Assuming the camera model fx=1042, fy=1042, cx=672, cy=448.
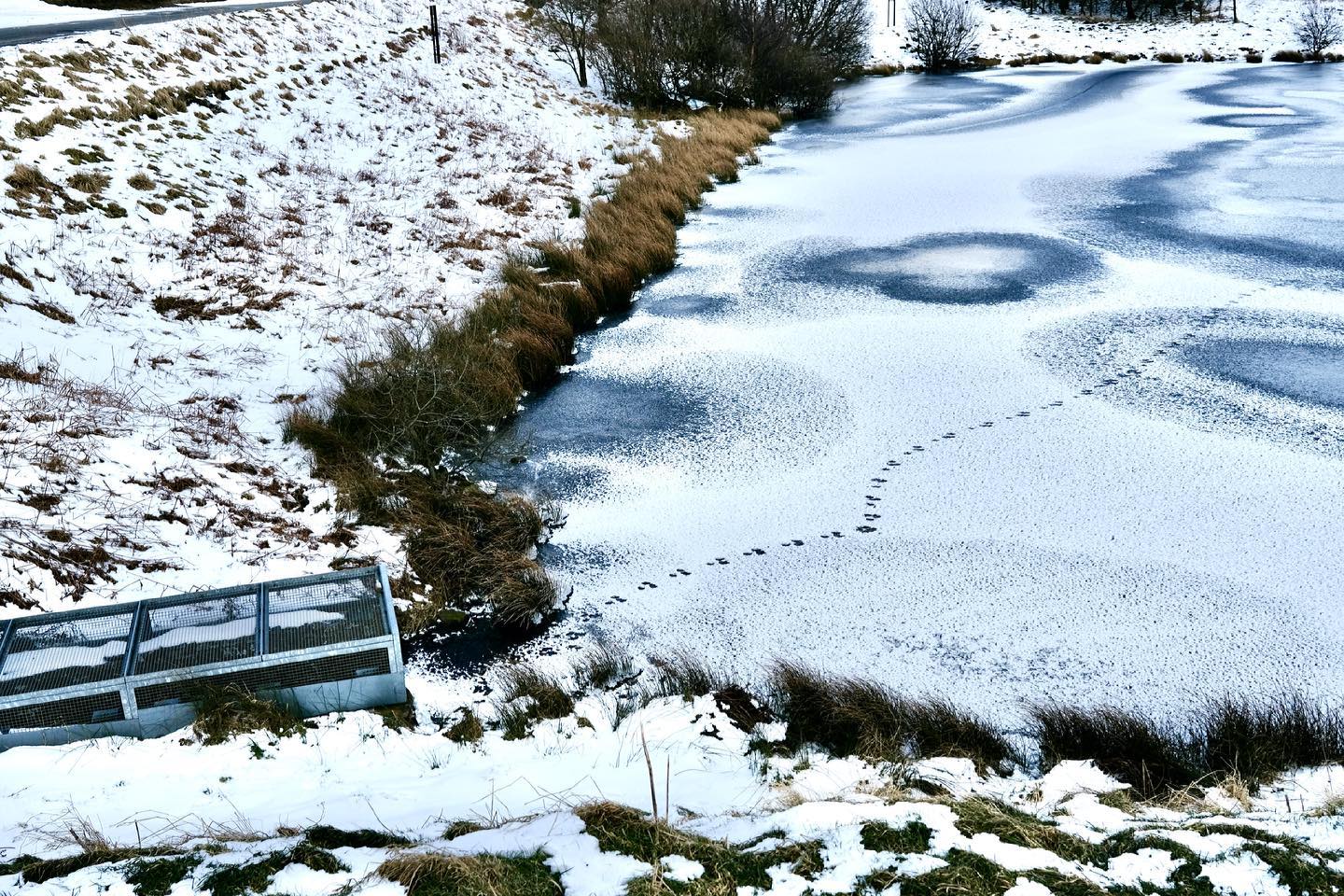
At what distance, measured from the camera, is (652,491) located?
690 centimetres

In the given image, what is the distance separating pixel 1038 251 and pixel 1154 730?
310 inches

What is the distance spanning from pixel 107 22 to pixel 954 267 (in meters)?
13.2

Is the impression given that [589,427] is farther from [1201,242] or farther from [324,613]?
[1201,242]

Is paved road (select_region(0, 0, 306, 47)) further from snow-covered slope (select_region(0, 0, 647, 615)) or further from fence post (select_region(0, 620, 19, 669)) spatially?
fence post (select_region(0, 620, 19, 669))

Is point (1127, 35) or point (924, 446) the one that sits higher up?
point (1127, 35)

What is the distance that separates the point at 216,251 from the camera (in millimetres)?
9812

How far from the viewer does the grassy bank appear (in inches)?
234

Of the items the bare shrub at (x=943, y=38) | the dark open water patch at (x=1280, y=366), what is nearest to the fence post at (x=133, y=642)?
the dark open water patch at (x=1280, y=366)

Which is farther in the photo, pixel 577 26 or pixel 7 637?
pixel 577 26

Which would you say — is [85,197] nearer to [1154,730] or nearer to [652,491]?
[652,491]

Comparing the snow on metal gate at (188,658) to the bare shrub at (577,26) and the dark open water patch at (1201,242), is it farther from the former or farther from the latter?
the bare shrub at (577,26)

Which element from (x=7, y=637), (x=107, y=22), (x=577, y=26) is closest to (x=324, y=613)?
(x=7, y=637)

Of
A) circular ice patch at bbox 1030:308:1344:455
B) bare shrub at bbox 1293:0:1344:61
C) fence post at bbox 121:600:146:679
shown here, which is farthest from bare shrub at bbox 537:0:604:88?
fence post at bbox 121:600:146:679

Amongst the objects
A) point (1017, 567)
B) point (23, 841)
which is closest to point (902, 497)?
point (1017, 567)
